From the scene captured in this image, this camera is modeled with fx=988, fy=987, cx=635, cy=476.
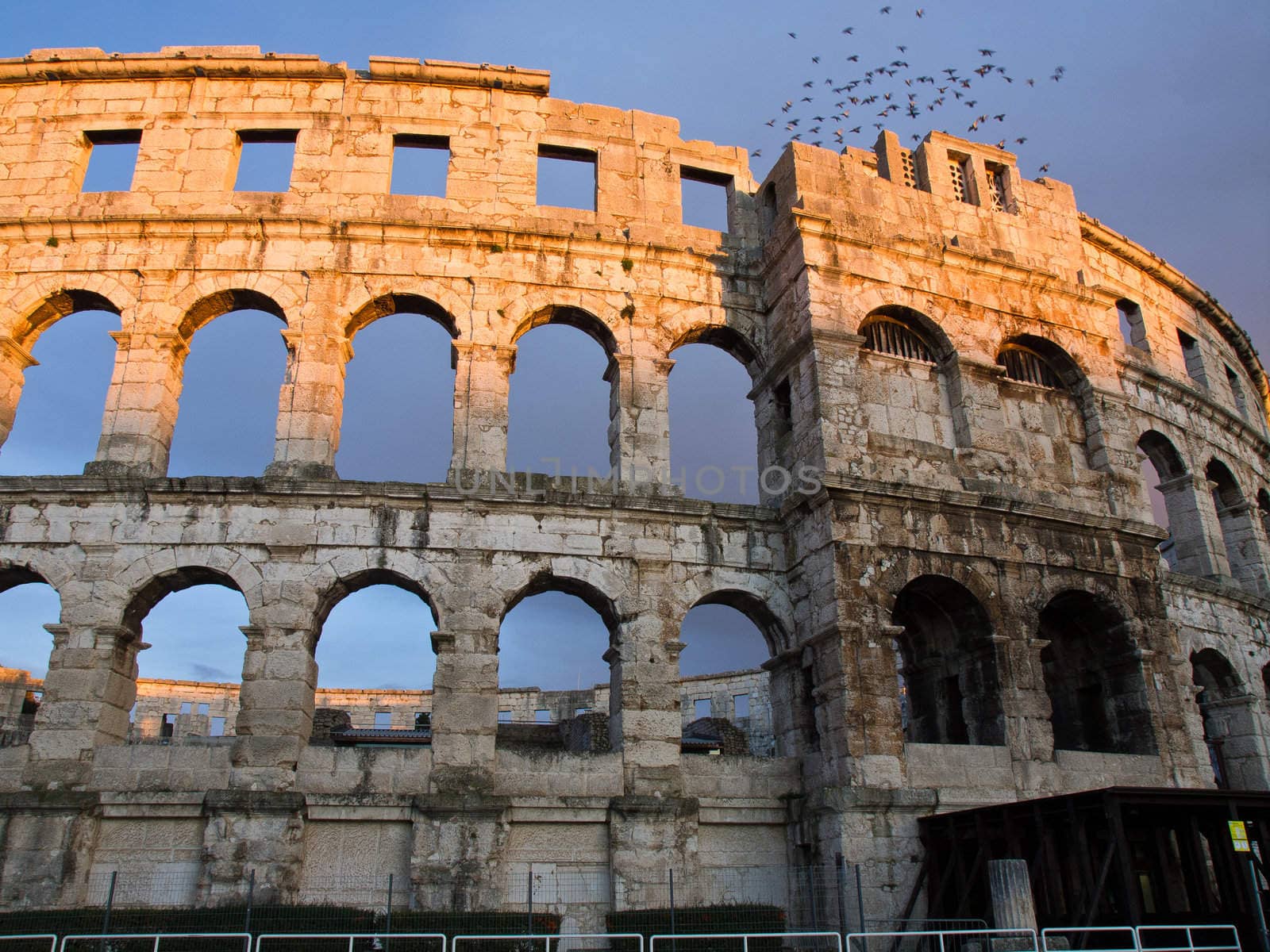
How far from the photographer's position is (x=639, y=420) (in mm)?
16547

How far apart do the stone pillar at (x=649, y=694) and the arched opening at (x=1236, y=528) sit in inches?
567

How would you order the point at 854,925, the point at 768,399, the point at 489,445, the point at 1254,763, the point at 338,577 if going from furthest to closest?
the point at 1254,763 < the point at 768,399 < the point at 489,445 < the point at 338,577 < the point at 854,925

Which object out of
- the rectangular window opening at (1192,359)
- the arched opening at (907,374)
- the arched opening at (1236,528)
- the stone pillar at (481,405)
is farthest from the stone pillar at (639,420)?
the rectangular window opening at (1192,359)

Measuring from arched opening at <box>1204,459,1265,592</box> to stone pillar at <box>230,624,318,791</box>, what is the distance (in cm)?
1954

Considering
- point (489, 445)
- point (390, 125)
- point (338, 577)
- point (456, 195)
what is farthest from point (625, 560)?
point (390, 125)

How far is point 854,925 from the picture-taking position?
1302 cm

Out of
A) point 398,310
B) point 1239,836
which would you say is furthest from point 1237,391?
point 398,310

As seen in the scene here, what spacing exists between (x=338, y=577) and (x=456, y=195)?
24.5ft

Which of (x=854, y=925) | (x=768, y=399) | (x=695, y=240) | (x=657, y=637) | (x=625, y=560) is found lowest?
(x=854, y=925)

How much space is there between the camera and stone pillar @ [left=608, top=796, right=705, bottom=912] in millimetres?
13547

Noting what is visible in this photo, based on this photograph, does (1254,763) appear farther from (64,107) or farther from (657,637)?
(64,107)

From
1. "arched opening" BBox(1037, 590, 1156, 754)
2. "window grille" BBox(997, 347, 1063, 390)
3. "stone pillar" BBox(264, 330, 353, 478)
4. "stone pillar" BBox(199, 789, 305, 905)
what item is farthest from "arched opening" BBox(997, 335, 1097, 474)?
"stone pillar" BBox(199, 789, 305, 905)

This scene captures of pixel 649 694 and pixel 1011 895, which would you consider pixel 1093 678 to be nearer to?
pixel 1011 895

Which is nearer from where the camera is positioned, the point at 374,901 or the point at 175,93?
the point at 374,901
